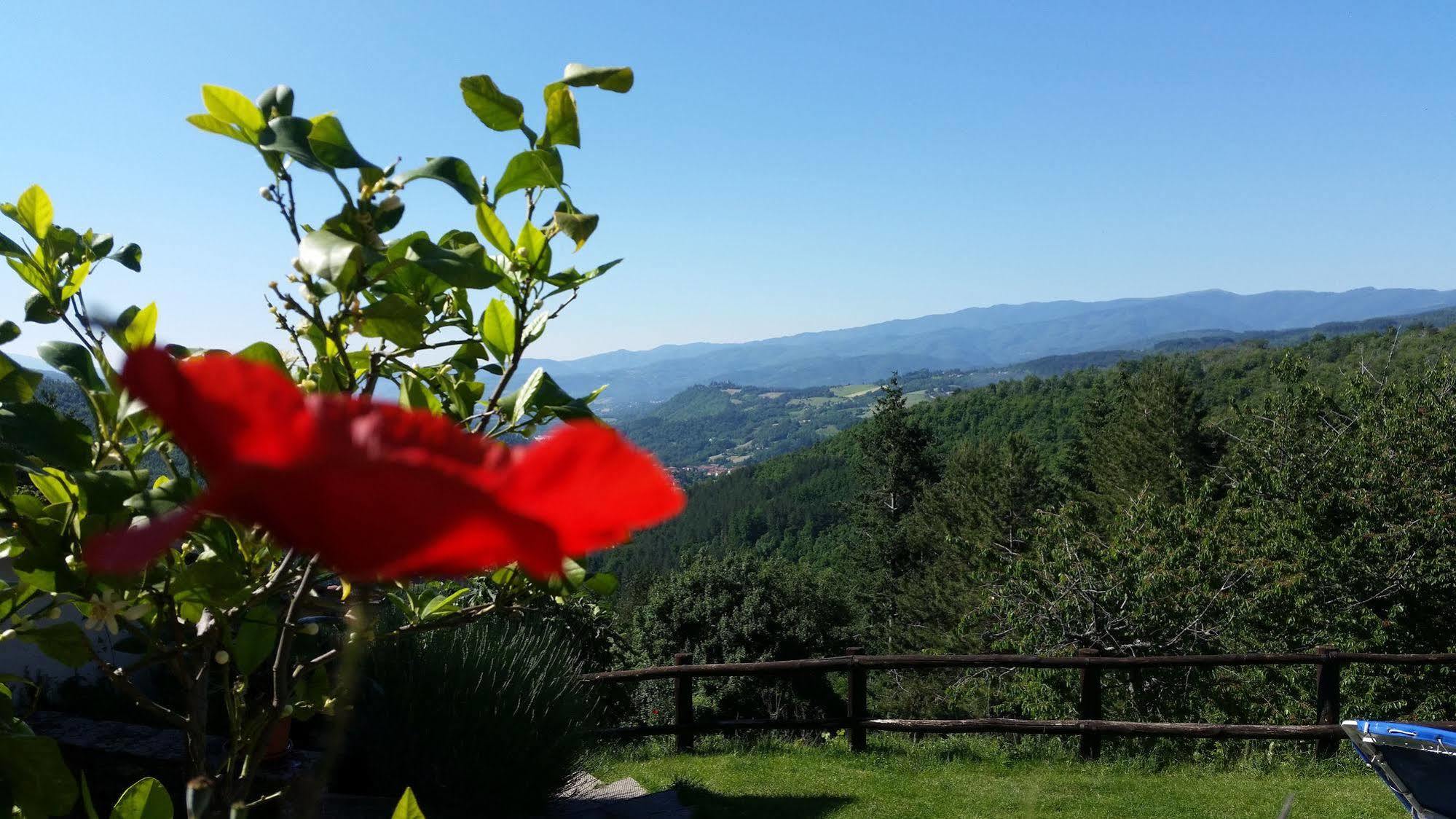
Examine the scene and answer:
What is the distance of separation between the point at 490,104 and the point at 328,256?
31 centimetres

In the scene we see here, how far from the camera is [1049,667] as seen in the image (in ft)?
23.1

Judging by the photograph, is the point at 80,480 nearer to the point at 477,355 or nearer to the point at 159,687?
the point at 477,355

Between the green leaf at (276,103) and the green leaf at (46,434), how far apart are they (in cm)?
34

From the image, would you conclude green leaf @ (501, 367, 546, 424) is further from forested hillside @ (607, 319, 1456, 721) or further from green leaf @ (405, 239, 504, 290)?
forested hillside @ (607, 319, 1456, 721)

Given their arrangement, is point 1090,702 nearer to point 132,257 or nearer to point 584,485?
point 132,257

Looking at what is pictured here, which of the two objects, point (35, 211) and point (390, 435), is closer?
point (390, 435)

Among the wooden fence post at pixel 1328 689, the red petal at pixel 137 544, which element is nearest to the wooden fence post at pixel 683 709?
the wooden fence post at pixel 1328 689

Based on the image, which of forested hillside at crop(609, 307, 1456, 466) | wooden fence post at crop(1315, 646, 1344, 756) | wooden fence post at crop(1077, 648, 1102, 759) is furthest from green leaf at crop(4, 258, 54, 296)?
forested hillside at crop(609, 307, 1456, 466)

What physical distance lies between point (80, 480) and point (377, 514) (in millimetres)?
747

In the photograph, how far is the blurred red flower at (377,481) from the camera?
0.21 metres

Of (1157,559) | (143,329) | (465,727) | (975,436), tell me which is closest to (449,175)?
(143,329)

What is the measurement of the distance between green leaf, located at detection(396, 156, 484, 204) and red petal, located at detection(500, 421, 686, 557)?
2.08 ft

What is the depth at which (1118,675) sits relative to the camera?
35.7ft

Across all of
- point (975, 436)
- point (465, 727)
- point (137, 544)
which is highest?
point (137, 544)
